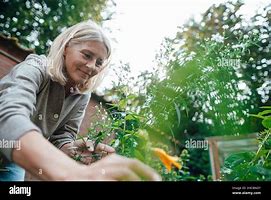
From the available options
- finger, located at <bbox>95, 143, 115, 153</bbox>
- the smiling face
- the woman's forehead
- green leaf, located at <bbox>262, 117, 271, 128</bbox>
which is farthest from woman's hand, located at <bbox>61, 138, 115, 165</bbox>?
green leaf, located at <bbox>262, 117, 271, 128</bbox>

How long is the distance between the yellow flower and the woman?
0.06m

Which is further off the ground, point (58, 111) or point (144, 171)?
point (58, 111)

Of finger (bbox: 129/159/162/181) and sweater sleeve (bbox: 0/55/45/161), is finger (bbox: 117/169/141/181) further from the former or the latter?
sweater sleeve (bbox: 0/55/45/161)

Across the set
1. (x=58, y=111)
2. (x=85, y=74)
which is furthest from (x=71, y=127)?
A: (x=85, y=74)

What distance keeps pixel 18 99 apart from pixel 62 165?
0.76ft

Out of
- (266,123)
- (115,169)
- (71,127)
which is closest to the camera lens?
(115,169)

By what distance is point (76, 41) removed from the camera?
1.68 metres

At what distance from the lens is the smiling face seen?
1.66 meters

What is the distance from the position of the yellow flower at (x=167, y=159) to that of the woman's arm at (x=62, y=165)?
63 millimetres

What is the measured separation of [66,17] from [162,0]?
0.38 meters

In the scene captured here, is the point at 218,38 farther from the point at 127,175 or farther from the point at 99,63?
the point at 127,175

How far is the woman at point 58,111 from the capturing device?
4.51ft

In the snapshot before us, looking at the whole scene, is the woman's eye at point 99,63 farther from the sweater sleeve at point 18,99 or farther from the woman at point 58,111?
the sweater sleeve at point 18,99
